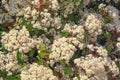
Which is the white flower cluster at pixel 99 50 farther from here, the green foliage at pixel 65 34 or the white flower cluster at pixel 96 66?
the green foliage at pixel 65 34

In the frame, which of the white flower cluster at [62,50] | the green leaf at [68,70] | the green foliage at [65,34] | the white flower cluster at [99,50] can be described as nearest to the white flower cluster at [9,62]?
the white flower cluster at [62,50]

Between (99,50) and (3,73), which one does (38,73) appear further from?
(99,50)

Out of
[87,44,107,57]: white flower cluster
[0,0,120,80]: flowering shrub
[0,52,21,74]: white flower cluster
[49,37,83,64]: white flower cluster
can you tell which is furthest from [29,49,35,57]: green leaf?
[87,44,107,57]: white flower cluster

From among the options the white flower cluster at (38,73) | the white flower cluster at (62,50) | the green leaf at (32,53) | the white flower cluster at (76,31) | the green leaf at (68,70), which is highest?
the white flower cluster at (76,31)

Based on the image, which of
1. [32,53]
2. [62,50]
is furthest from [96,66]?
[32,53]

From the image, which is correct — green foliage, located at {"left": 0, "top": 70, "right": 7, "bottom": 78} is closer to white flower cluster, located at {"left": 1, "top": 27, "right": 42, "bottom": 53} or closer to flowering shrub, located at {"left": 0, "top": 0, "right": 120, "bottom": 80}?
flowering shrub, located at {"left": 0, "top": 0, "right": 120, "bottom": 80}

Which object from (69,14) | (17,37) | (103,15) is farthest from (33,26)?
(103,15)
